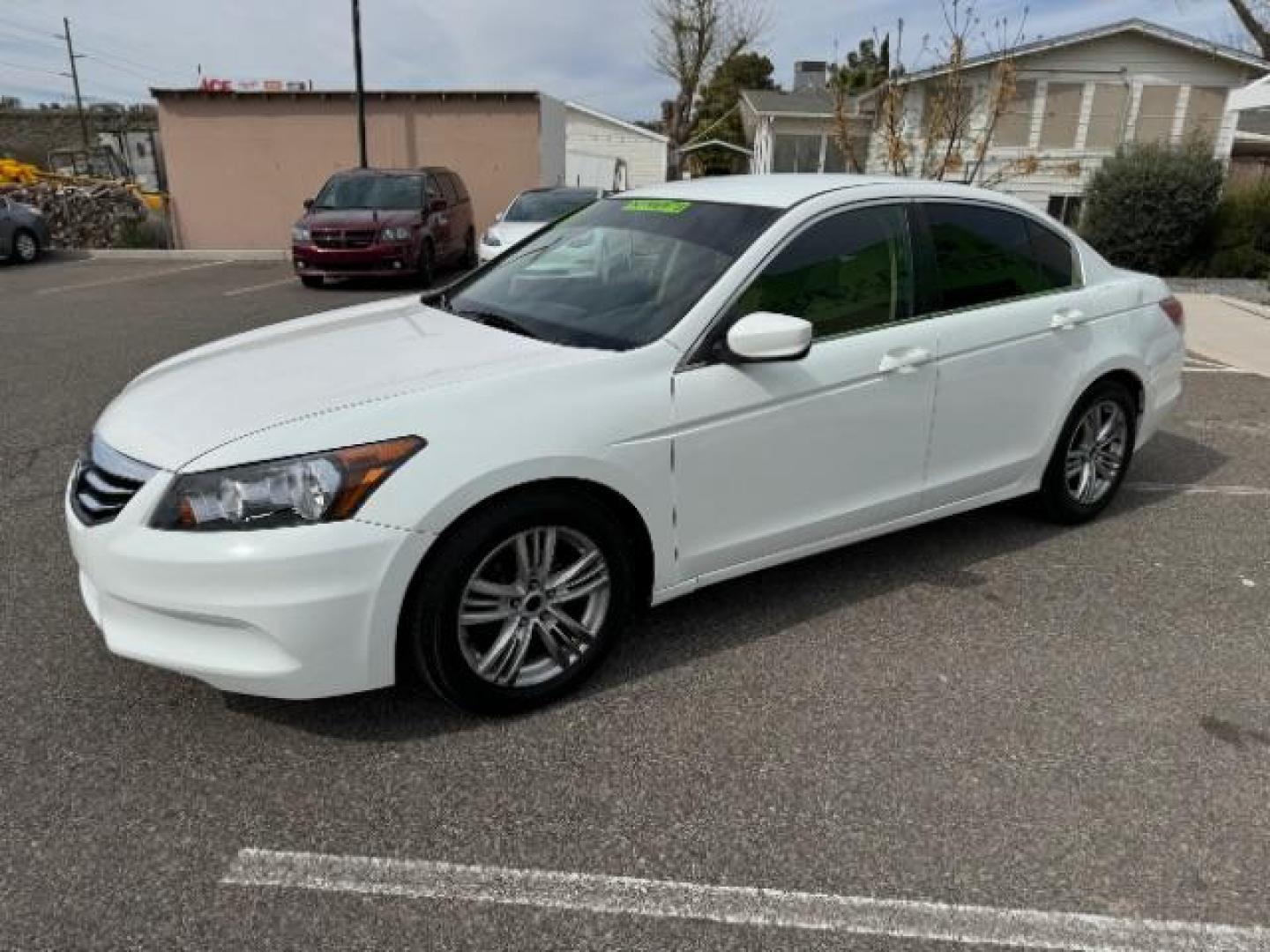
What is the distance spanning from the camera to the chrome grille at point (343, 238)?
13.4 m

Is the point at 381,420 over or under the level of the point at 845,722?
over

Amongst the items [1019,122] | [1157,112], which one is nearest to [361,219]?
[1019,122]

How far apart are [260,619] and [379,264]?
11783 millimetres

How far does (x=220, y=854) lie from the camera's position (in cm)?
243

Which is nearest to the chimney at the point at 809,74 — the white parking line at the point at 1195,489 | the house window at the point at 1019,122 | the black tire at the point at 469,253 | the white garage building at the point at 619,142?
the white garage building at the point at 619,142

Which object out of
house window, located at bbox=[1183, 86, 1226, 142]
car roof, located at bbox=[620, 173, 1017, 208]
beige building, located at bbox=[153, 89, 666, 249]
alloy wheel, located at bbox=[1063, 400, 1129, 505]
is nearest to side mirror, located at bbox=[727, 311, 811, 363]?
car roof, located at bbox=[620, 173, 1017, 208]

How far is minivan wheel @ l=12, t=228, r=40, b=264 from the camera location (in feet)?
56.7

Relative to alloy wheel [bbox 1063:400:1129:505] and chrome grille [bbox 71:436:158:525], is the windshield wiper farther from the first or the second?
alloy wheel [bbox 1063:400:1129:505]

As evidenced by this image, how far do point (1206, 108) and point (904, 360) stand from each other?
26201 mm

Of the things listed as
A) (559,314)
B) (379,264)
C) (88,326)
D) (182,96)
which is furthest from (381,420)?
(182,96)

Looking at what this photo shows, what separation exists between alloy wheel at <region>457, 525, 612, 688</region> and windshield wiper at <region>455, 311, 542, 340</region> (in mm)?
780

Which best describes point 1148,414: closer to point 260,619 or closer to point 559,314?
point 559,314

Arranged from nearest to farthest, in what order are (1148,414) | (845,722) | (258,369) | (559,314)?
(845,722) < (258,369) < (559,314) < (1148,414)

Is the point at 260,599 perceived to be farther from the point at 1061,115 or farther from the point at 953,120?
the point at 1061,115
